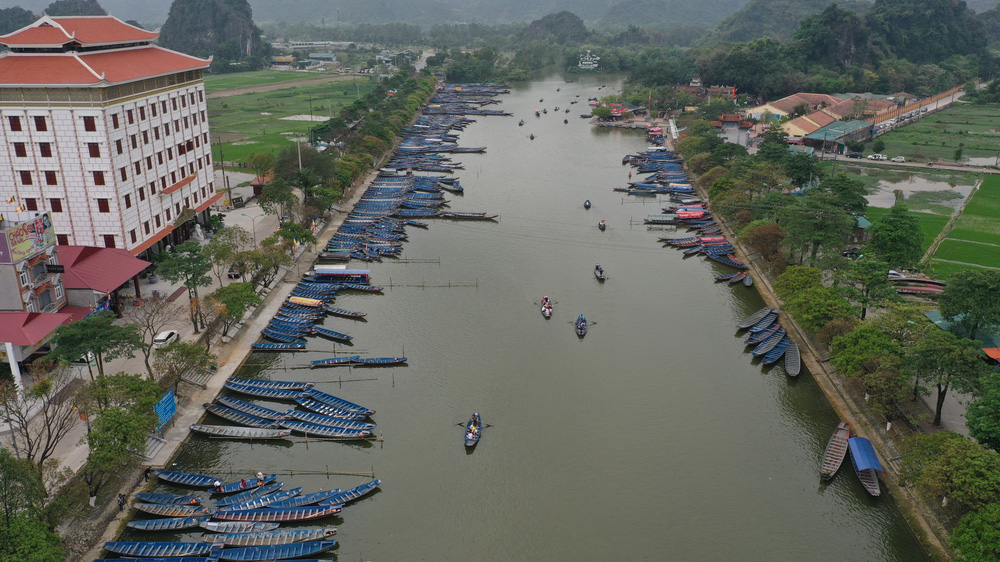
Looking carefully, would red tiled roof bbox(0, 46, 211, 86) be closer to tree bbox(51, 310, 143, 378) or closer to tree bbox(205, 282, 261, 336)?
tree bbox(205, 282, 261, 336)

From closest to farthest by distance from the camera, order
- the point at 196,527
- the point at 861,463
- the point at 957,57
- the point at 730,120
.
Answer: the point at 196,527 → the point at 861,463 → the point at 730,120 → the point at 957,57

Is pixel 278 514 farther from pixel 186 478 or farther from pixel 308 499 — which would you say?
pixel 186 478

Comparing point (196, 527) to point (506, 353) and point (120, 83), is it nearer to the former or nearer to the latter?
point (506, 353)

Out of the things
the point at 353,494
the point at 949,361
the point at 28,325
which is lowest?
the point at 353,494

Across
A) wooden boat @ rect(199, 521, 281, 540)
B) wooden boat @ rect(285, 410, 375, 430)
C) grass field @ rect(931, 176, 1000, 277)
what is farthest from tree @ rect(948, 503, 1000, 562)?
grass field @ rect(931, 176, 1000, 277)

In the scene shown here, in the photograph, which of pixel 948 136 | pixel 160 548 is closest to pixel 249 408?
pixel 160 548

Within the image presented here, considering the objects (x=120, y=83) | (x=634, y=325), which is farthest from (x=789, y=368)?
(x=120, y=83)
